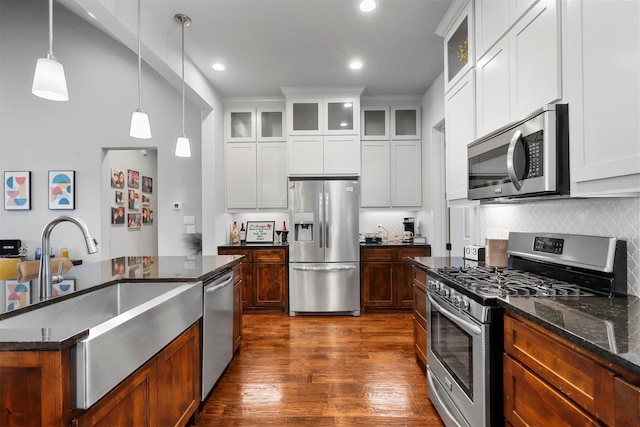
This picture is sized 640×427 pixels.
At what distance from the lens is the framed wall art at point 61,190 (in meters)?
4.70

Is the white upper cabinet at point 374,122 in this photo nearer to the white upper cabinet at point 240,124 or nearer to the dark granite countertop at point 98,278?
the white upper cabinet at point 240,124

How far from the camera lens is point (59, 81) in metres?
1.58

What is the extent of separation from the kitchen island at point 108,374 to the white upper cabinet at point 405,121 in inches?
123

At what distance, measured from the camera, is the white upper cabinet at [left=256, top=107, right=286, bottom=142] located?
4.58 meters

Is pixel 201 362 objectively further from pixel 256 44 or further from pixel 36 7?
pixel 36 7

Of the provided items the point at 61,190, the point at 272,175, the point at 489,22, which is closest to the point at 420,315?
the point at 489,22

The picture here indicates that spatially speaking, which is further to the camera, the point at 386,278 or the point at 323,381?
the point at 386,278

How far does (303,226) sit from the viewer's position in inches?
166

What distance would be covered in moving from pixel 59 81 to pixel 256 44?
198cm

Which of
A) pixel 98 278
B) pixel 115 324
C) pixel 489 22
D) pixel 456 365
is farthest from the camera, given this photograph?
pixel 489 22

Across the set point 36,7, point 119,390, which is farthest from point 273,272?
point 36,7

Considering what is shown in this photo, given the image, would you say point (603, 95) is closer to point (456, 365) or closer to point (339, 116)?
point (456, 365)

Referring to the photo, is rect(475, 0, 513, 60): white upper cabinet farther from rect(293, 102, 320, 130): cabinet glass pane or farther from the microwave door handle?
rect(293, 102, 320, 130): cabinet glass pane

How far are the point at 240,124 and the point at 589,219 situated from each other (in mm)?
4073
